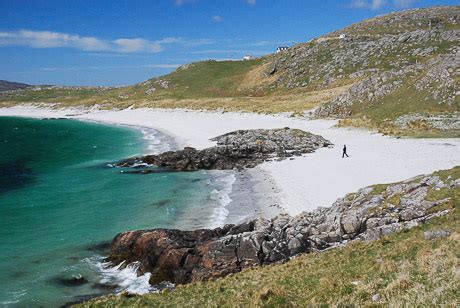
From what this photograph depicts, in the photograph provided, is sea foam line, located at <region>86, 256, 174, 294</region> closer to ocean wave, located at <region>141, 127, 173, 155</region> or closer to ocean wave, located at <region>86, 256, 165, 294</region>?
ocean wave, located at <region>86, 256, 165, 294</region>

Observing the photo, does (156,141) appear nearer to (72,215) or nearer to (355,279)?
(72,215)

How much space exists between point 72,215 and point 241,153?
26779 mm

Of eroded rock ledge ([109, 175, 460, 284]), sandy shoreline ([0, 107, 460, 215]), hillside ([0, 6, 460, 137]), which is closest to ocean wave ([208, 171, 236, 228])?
sandy shoreline ([0, 107, 460, 215])

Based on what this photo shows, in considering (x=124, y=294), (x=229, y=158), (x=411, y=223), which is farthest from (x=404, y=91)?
(x=124, y=294)

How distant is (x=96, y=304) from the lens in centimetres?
1789

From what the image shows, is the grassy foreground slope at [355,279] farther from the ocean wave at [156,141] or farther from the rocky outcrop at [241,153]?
the ocean wave at [156,141]

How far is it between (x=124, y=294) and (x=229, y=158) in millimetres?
37922

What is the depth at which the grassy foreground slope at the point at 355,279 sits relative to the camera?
12266mm

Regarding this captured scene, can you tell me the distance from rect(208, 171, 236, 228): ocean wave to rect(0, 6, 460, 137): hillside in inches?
1033

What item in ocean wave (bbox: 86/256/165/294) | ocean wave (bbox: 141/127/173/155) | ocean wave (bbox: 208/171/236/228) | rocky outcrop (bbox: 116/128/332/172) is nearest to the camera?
ocean wave (bbox: 86/256/165/294)

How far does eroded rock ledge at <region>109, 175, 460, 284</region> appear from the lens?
72.8ft

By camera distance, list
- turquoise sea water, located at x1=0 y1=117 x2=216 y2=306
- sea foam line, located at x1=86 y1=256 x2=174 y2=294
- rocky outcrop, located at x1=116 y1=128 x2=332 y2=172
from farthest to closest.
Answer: rocky outcrop, located at x1=116 y1=128 x2=332 y2=172 < turquoise sea water, located at x1=0 y1=117 x2=216 y2=306 < sea foam line, located at x1=86 y1=256 x2=174 y2=294

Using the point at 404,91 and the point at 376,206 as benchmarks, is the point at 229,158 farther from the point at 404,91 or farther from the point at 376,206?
the point at 404,91

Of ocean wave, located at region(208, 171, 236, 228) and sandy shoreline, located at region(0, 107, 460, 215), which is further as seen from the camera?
sandy shoreline, located at region(0, 107, 460, 215)
